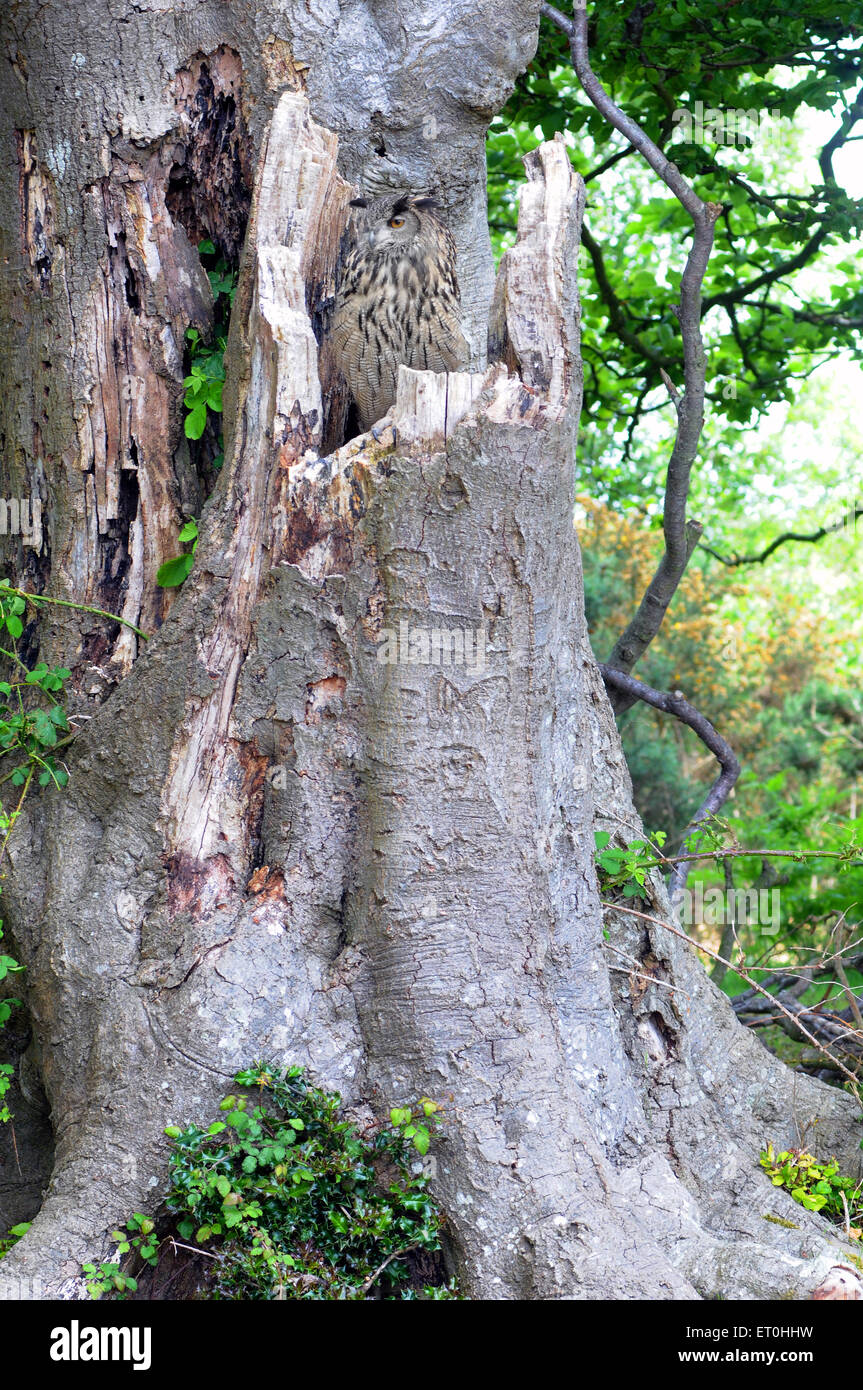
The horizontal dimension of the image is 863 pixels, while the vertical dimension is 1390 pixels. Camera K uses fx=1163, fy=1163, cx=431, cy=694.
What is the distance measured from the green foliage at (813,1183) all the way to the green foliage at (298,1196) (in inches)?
50.2

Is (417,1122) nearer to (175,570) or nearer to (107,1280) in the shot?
(107,1280)

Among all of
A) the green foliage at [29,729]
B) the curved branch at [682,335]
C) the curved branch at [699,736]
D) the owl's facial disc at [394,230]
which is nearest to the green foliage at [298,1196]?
the green foliage at [29,729]

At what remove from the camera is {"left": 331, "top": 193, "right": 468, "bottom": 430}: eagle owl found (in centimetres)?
329

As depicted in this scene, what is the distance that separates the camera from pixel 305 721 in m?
2.82

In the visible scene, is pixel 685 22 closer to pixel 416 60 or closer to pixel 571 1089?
pixel 416 60

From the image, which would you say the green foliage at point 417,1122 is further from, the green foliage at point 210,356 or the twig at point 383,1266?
the green foliage at point 210,356

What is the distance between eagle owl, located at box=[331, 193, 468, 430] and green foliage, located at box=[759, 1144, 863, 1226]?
8.17 feet

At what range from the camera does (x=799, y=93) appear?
459cm

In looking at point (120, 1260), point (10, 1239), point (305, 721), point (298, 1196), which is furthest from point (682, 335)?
point (10, 1239)

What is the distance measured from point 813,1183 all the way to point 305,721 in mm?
2074

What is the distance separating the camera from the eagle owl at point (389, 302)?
3291 millimetres

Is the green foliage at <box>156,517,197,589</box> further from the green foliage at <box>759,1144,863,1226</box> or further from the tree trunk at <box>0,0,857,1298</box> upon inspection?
the green foliage at <box>759,1144,863,1226</box>
